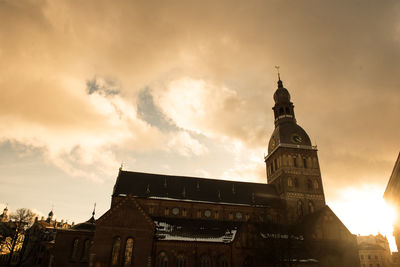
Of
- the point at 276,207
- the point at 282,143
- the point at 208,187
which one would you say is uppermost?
the point at 282,143

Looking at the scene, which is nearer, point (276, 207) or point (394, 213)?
point (394, 213)

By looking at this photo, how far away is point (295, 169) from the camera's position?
51812 millimetres

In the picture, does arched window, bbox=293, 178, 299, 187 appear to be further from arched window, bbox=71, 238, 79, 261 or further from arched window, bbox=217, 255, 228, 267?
arched window, bbox=71, 238, 79, 261

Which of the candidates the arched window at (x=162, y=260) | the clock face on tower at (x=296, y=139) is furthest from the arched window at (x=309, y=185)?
the arched window at (x=162, y=260)

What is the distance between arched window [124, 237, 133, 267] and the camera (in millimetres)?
36269

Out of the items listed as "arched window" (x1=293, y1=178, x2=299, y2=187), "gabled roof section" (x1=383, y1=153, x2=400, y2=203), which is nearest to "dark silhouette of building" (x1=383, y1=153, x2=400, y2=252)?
"gabled roof section" (x1=383, y1=153, x2=400, y2=203)

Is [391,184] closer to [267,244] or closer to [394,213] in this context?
[394,213]

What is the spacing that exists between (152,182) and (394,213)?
3771 centimetres

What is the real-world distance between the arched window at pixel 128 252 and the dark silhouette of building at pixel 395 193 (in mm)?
30230

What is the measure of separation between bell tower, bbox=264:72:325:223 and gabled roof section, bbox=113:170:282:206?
2.81 meters

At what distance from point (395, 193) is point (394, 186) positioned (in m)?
0.52

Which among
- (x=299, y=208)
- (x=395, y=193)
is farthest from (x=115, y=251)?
(x=395, y=193)

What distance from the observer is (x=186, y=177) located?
54094mm

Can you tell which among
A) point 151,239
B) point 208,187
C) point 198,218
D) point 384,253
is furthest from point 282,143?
point 384,253
